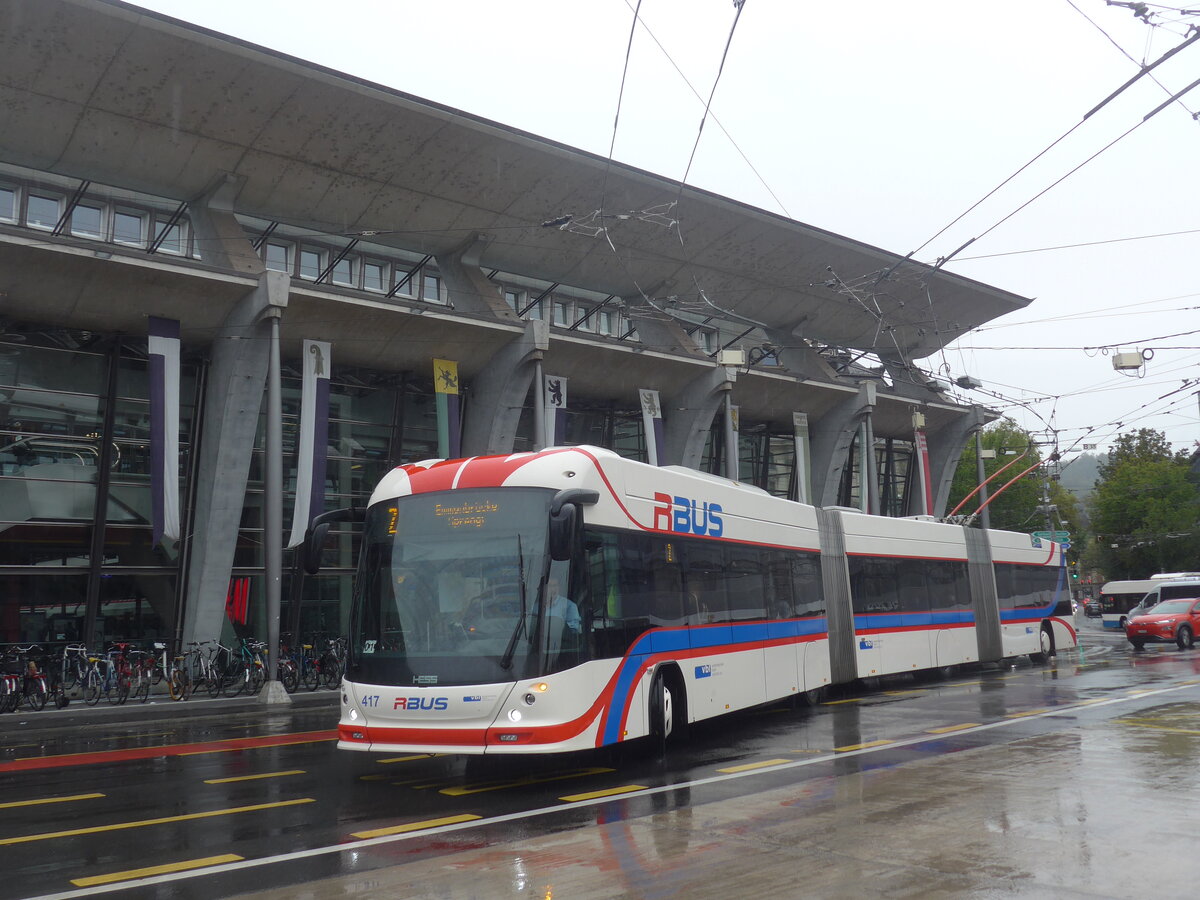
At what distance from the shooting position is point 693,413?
3500 centimetres

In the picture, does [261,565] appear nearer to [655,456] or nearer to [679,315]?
[655,456]

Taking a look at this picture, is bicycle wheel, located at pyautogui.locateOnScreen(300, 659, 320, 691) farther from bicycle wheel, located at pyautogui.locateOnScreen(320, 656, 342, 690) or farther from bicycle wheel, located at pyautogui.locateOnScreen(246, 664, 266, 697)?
bicycle wheel, located at pyautogui.locateOnScreen(246, 664, 266, 697)

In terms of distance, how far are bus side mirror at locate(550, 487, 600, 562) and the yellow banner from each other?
1866 cm

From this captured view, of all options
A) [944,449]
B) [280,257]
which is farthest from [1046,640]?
[280,257]

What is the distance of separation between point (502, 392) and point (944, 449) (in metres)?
26.9

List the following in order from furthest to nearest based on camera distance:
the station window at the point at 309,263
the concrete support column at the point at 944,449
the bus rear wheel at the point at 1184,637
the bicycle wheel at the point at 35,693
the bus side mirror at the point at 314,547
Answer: the concrete support column at the point at 944,449 < the bus rear wheel at the point at 1184,637 < the station window at the point at 309,263 < the bicycle wheel at the point at 35,693 < the bus side mirror at the point at 314,547

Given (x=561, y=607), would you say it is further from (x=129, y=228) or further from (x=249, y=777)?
(x=129, y=228)

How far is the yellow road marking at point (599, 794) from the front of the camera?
8.91 m

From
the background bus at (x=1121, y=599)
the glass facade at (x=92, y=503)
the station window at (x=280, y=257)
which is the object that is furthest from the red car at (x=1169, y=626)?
the station window at (x=280, y=257)

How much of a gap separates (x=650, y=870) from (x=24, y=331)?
73.0 feet

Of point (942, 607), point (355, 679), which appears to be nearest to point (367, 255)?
point (942, 607)

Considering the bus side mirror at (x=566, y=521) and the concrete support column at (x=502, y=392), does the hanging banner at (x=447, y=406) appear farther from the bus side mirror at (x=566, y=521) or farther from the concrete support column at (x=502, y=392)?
the bus side mirror at (x=566, y=521)

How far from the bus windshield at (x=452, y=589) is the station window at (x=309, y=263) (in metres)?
21.7

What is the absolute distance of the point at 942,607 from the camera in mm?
21250
